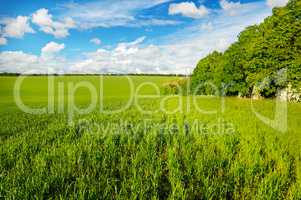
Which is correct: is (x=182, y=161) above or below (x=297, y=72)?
below

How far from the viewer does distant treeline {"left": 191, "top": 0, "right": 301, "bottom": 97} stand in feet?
68.6

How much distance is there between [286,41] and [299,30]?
123 cm

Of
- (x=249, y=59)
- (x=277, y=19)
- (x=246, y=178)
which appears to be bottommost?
(x=246, y=178)

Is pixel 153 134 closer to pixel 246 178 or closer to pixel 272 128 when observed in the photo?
pixel 246 178

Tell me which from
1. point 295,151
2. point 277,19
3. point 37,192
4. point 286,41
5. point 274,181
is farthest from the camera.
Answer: point 277,19

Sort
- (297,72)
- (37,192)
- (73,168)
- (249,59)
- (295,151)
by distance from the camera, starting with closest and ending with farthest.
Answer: (37,192) → (73,168) → (295,151) → (297,72) → (249,59)

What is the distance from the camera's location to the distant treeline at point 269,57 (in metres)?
20.9

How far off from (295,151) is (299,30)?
1622 cm

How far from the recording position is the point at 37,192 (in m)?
4.55

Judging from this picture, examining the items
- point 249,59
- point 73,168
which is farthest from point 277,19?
point 73,168

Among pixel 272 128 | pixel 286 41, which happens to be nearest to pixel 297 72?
pixel 286 41

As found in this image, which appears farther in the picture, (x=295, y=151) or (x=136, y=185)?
(x=295, y=151)

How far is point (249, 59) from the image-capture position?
2703cm

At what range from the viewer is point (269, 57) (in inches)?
941
